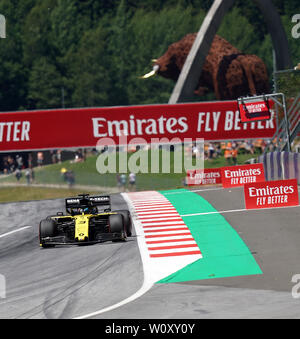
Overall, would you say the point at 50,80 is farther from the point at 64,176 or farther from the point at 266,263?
the point at 266,263

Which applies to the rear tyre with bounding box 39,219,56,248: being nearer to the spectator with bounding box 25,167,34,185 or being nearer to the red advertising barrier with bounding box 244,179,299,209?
the red advertising barrier with bounding box 244,179,299,209

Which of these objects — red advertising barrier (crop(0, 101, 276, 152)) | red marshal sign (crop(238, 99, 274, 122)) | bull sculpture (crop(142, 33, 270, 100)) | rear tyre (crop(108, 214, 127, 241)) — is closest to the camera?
rear tyre (crop(108, 214, 127, 241))

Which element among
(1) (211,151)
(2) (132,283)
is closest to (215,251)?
(2) (132,283)

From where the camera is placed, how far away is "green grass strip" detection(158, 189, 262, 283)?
583 inches

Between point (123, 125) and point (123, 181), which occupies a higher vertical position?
point (123, 125)

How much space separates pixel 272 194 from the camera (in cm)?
2272

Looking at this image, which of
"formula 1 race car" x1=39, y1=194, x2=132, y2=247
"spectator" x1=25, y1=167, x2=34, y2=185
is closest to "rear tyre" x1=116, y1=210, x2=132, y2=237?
"formula 1 race car" x1=39, y1=194, x2=132, y2=247

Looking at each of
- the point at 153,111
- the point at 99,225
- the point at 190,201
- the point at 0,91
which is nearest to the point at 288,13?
the point at 0,91

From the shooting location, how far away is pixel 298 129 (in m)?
33.9

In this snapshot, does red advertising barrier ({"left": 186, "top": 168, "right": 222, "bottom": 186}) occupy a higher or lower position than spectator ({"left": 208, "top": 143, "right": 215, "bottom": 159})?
lower

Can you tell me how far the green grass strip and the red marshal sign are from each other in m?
8.39

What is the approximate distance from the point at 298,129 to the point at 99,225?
58.3 ft

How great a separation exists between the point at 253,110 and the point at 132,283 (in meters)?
20.5

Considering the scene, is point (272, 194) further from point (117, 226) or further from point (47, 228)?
point (47, 228)
